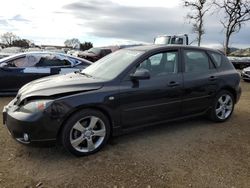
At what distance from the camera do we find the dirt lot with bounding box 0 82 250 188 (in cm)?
363

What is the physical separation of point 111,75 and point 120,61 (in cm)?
43

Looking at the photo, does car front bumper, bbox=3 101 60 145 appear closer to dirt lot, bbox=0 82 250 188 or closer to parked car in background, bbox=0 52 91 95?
dirt lot, bbox=0 82 250 188

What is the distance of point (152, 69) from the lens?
4.89m

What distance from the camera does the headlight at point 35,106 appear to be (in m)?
3.97

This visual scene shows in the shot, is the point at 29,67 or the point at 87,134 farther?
the point at 29,67

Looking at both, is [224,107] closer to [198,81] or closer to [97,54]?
[198,81]

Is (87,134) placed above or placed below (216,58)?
below

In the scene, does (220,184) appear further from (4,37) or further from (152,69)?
(4,37)

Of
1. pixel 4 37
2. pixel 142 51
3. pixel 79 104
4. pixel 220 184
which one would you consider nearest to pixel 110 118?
pixel 79 104

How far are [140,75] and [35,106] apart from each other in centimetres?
154

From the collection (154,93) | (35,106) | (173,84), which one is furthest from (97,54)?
(35,106)

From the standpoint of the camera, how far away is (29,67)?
328 inches

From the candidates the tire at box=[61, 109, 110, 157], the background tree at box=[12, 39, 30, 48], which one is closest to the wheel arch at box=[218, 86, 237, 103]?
the tire at box=[61, 109, 110, 157]

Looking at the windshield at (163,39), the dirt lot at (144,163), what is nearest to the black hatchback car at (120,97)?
the dirt lot at (144,163)
